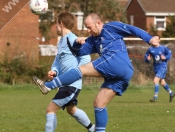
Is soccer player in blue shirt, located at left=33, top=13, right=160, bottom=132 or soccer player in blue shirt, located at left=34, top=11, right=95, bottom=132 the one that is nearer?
soccer player in blue shirt, located at left=33, top=13, right=160, bottom=132

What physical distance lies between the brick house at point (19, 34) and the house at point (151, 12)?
2126 cm

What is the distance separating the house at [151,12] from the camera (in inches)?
2010

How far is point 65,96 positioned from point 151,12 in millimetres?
44227

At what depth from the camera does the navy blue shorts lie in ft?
25.6

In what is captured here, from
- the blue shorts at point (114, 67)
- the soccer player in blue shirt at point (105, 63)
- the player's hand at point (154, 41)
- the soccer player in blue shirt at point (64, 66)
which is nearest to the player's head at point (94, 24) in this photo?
the soccer player in blue shirt at point (105, 63)

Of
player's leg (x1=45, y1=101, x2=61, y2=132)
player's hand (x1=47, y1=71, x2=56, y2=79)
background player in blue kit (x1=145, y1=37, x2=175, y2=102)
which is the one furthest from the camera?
background player in blue kit (x1=145, y1=37, x2=175, y2=102)

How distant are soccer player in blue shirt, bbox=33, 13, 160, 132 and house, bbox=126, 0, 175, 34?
4350 centimetres

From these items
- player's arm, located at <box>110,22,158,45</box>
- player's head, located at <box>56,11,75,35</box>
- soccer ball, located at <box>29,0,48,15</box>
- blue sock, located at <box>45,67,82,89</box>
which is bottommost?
blue sock, located at <box>45,67,82,89</box>

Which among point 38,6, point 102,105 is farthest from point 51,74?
point 38,6

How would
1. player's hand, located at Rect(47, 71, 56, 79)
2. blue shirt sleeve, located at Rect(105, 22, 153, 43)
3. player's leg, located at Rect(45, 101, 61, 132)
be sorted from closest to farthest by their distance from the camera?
blue shirt sleeve, located at Rect(105, 22, 153, 43) < player's hand, located at Rect(47, 71, 56, 79) < player's leg, located at Rect(45, 101, 61, 132)

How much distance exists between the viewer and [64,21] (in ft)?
26.2

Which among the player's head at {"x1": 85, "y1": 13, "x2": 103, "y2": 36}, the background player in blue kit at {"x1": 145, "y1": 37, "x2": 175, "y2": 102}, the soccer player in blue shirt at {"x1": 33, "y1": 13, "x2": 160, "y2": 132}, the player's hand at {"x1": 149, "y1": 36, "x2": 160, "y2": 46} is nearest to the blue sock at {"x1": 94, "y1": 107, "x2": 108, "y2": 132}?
the soccer player in blue shirt at {"x1": 33, "y1": 13, "x2": 160, "y2": 132}

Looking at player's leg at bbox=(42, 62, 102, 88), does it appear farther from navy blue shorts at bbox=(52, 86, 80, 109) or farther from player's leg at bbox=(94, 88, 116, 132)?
navy blue shorts at bbox=(52, 86, 80, 109)

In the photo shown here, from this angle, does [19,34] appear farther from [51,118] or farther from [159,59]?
[51,118]
